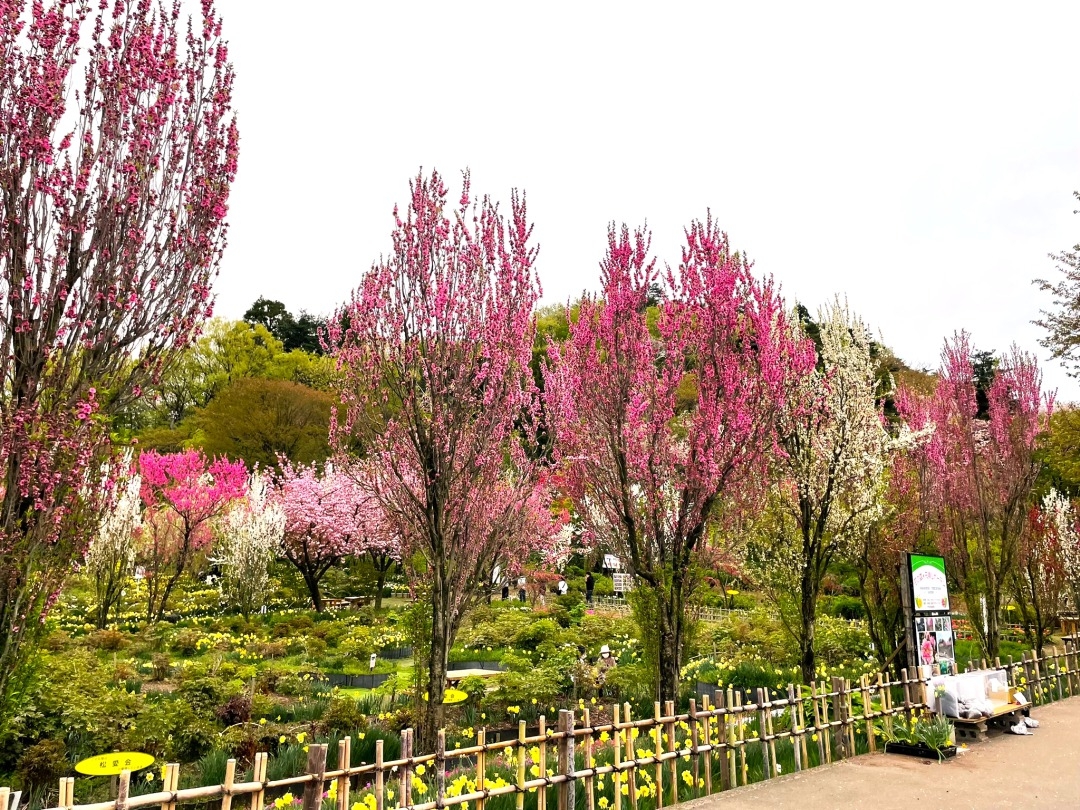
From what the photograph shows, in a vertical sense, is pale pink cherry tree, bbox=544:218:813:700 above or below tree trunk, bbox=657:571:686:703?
above

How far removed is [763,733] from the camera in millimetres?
6762

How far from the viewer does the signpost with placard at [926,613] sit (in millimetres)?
8617

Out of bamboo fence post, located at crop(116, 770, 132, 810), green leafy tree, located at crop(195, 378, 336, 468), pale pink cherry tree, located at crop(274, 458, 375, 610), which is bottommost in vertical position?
bamboo fence post, located at crop(116, 770, 132, 810)

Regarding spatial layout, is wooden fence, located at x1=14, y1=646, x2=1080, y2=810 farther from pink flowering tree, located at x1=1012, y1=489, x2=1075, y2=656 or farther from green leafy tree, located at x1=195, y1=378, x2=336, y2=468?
green leafy tree, located at x1=195, y1=378, x2=336, y2=468

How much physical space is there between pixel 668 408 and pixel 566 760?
4444 millimetres

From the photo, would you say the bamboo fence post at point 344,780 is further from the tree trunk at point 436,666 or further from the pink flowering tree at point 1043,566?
the pink flowering tree at point 1043,566

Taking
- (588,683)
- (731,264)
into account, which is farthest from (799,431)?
(588,683)

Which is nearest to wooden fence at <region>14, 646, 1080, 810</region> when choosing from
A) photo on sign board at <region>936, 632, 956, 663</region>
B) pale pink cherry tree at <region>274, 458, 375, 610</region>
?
photo on sign board at <region>936, 632, 956, 663</region>

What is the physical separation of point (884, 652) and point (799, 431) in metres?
5.21

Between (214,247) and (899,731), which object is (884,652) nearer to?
(899,731)

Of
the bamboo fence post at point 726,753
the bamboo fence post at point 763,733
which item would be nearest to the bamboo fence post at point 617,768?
the bamboo fence post at point 726,753

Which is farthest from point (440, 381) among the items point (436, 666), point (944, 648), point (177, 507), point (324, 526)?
point (324, 526)

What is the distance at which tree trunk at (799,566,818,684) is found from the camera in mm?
9602

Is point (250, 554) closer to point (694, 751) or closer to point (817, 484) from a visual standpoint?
point (817, 484)
